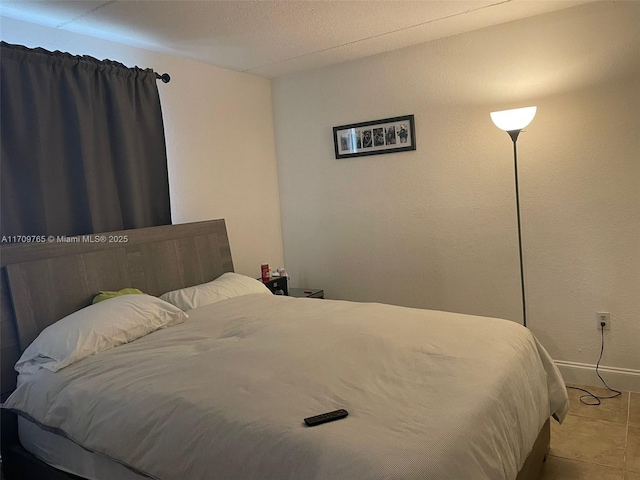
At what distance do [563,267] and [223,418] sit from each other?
8.38 feet

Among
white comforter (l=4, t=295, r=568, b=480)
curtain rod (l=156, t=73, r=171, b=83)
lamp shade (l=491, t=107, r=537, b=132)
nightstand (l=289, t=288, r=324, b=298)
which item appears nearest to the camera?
white comforter (l=4, t=295, r=568, b=480)

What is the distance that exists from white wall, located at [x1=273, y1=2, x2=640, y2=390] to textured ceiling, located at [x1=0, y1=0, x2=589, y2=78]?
237mm

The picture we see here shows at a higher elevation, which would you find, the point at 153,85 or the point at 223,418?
the point at 153,85

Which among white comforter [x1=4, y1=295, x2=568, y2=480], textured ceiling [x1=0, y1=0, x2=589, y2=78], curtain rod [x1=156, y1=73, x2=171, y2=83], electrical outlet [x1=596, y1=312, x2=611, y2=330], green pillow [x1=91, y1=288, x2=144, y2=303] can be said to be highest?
textured ceiling [x1=0, y1=0, x2=589, y2=78]

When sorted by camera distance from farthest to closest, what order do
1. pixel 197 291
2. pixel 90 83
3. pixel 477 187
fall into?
pixel 477 187 < pixel 197 291 < pixel 90 83

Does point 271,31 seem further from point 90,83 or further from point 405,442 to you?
point 405,442

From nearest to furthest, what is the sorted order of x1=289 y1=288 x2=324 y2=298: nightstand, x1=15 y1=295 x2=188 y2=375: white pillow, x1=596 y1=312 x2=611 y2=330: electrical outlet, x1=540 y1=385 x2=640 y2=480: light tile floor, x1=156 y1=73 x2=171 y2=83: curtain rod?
x1=15 y1=295 x2=188 y2=375: white pillow, x1=540 y1=385 x2=640 y2=480: light tile floor, x1=596 y1=312 x2=611 y2=330: electrical outlet, x1=156 y1=73 x2=171 y2=83: curtain rod, x1=289 y1=288 x2=324 y2=298: nightstand

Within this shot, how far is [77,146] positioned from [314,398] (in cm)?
209

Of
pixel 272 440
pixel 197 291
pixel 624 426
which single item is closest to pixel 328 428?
pixel 272 440

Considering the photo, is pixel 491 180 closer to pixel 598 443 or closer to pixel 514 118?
pixel 514 118

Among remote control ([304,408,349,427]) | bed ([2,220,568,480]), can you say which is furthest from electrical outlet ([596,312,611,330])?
remote control ([304,408,349,427])

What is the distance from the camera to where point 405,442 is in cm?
134

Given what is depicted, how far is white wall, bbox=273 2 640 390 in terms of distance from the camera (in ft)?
9.74

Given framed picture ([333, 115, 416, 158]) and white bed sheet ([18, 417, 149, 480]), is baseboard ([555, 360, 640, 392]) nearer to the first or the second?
framed picture ([333, 115, 416, 158])
